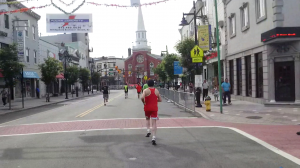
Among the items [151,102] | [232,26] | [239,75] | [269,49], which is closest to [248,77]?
[239,75]

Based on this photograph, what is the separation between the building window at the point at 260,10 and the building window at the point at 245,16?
5.26 feet

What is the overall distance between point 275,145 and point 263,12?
495 inches

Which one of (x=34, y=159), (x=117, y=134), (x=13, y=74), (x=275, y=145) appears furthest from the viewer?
(x=13, y=74)

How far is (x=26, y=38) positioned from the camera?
3947 centimetres

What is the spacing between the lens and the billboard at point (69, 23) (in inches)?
687

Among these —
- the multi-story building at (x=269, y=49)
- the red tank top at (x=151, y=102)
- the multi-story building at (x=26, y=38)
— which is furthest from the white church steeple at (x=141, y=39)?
the red tank top at (x=151, y=102)

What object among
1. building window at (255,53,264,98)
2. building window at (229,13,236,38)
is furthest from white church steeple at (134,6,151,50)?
building window at (255,53,264,98)

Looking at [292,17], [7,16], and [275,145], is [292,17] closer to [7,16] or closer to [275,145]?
[275,145]

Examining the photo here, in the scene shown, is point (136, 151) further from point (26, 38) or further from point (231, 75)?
point (26, 38)

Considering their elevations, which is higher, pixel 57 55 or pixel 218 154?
pixel 57 55

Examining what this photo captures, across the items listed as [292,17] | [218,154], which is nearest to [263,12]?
[292,17]

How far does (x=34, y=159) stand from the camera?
7625 mm

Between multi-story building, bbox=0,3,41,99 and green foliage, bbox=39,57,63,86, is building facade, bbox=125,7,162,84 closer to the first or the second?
multi-story building, bbox=0,3,41,99

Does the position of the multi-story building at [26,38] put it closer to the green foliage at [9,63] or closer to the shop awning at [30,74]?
the shop awning at [30,74]
